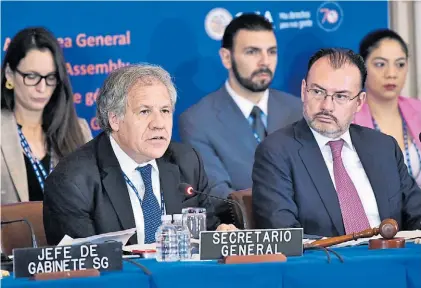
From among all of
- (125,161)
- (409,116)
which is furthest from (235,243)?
(409,116)

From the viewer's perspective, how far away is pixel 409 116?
5883mm

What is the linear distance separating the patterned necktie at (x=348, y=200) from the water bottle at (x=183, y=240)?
1.04 metres

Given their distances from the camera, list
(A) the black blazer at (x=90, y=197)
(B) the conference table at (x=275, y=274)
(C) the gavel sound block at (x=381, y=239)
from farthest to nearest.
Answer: (A) the black blazer at (x=90, y=197)
(C) the gavel sound block at (x=381, y=239)
(B) the conference table at (x=275, y=274)

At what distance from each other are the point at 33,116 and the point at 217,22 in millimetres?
1264

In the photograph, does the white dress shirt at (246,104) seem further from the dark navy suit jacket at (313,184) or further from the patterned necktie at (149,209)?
the patterned necktie at (149,209)

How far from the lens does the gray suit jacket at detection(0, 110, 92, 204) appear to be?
5.24 metres

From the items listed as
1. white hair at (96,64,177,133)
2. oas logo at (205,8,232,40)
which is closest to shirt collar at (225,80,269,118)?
oas logo at (205,8,232,40)

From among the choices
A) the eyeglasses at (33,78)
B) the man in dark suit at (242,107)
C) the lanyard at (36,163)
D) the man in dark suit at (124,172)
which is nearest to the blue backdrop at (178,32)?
the man in dark suit at (242,107)

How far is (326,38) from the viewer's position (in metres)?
6.14

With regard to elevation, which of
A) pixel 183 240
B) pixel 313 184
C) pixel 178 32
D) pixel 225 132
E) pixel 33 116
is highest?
pixel 178 32

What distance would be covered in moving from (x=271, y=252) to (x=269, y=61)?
2.81 meters

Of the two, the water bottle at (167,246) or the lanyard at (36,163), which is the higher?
the lanyard at (36,163)

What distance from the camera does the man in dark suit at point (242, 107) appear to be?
5516mm

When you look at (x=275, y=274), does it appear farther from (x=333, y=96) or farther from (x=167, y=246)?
(x=333, y=96)
